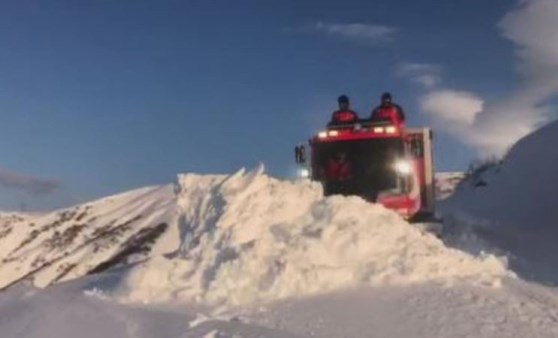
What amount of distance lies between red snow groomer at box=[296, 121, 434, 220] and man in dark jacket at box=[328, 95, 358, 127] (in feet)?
1.72

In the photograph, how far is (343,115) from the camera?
61.4ft

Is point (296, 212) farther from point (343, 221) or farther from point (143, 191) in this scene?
point (143, 191)

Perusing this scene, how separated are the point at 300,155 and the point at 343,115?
1710 mm

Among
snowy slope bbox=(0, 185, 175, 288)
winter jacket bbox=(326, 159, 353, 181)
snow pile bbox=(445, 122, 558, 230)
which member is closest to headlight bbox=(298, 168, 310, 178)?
winter jacket bbox=(326, 159, 353, 181)

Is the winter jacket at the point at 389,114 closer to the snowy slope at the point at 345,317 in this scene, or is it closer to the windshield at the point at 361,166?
the windshield at the point at 361,166

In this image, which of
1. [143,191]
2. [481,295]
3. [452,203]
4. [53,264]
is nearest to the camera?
[481,295]

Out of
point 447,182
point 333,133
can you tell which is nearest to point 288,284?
point 333,133

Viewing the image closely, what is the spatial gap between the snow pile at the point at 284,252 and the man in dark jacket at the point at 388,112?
5.18m

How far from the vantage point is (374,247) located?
1193 cm

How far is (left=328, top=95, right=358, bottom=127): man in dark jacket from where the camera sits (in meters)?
18.5

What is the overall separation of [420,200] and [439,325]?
383 inches

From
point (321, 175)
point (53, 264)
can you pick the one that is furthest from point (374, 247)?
point (53, 264)

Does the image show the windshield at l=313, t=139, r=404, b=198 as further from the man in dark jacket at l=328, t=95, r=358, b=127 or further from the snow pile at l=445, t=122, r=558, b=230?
the snow pile at l=445, t=122, r=558, b=230

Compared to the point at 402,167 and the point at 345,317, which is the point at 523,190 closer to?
the point at 402,167
